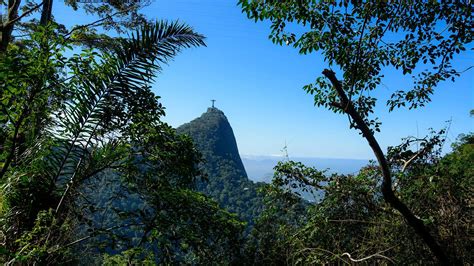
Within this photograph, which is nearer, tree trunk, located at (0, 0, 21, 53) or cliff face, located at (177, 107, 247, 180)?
tree trunk, located at (0, 0, 21, 53)

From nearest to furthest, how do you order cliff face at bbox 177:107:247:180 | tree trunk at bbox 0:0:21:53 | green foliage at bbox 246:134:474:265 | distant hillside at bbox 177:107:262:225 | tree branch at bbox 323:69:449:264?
1. tree branch at bbox 323:69:449:264
2. green foliage at bbox 246:134:474:265
3. tree trunk at bbox 0:0:21:53
4. distant hillside at bbox 177:107:262:225
5. cliff face at bbox 177:107:247:180

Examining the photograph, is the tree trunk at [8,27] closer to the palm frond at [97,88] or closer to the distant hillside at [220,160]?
the palm frond at [97,88]

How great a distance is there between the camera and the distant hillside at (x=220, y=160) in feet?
140

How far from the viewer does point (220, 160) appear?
238ft

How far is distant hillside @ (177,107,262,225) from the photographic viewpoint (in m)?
42.8

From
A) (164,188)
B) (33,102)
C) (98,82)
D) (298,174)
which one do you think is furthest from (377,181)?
(33,102)

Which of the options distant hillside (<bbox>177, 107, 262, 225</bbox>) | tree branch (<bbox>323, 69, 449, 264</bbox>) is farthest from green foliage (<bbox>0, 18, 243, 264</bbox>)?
distant hillside (<bbox>177, 107, 262, 225</bbox>)

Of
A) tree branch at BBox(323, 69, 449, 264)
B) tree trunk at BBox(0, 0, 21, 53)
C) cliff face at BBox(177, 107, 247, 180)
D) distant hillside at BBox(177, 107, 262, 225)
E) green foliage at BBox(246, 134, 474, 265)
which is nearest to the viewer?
tree branch at BBox(323, 69, 449, 264)

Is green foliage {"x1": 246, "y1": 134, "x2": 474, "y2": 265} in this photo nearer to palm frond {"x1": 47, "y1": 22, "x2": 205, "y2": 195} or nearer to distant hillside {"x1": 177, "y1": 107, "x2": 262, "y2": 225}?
palm frond {"x1": 47, "y1": 22, "x2": 205, "y2": 195}

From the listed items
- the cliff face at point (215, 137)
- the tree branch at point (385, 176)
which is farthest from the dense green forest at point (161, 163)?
the cliff face at point (215, 137)

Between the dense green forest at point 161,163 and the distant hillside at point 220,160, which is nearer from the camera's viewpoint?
the dense green forest at point 161,163

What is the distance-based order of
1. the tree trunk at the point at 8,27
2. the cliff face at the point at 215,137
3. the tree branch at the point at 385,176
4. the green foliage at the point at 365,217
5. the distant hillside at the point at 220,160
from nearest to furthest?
the tree branch at the point at 385,176
the green foliage at the point at 365,217
the tree trunk at the point at 8,27
the distant hillside at the point at 220,160
the cliff face at the point at 215,137

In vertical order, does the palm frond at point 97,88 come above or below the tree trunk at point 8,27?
below

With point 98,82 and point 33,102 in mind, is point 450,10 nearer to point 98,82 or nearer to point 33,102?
point 98,82
